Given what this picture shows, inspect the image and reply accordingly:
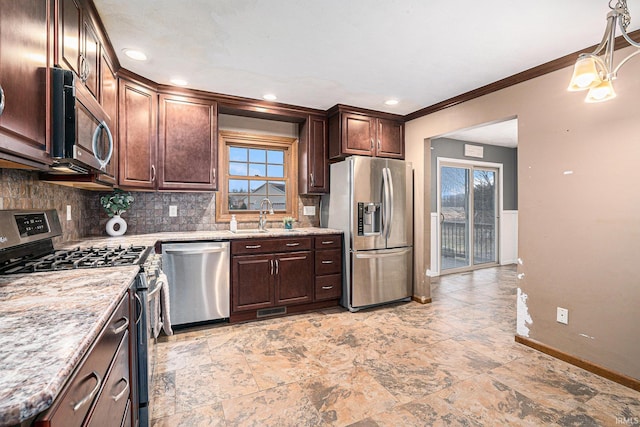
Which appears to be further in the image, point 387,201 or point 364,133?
point 364,133

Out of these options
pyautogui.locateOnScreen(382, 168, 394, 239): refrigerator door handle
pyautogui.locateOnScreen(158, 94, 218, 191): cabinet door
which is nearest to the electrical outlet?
pyautogui.locateOnScreen(382, 168, 394, 239): refrigerator door handle

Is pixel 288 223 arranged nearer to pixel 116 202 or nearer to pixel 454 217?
pixel 116 202

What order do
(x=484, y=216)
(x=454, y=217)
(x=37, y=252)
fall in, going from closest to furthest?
(x=37, y=252)
(x=454, y=217)
(x=484, y=216)

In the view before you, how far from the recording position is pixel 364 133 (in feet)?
12.4

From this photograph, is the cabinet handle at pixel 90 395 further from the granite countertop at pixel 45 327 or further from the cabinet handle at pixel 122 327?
the cabinet handle at pixel 122 327

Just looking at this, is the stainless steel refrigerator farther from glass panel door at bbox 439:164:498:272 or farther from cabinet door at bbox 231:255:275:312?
glass panel door at bbox 439:164:498:272

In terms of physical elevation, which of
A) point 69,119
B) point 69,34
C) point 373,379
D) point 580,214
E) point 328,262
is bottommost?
point 373,379

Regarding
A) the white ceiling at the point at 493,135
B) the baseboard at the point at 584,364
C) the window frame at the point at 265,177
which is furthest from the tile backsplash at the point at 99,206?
the white ceiling at the point at 493,135

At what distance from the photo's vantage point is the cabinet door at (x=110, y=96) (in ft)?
6.97

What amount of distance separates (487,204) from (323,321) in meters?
4.44

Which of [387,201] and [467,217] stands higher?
[387,201]

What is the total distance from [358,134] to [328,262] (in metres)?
1.56

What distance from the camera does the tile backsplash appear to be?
169 cm

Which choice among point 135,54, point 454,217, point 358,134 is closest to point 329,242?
point 358,134
